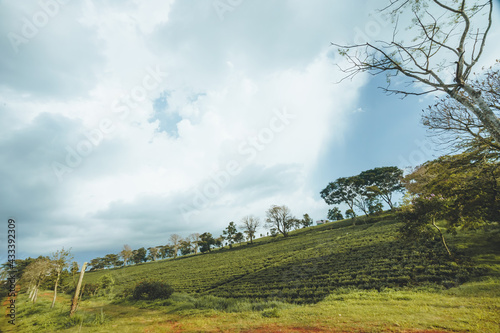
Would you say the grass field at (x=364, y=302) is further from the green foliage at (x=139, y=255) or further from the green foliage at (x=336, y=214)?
the green foliage at (x=139, y=255)

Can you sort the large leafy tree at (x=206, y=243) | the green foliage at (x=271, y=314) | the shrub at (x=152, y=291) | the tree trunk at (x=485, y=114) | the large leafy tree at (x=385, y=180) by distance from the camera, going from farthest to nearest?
the large leafy tree at (x=206, y=243), the large leafy tree at (x=385, y=180), the shrub at (x=152, y=291), the green foliage at (x=271, y=314), the tree trunk at (x=485, y=114)

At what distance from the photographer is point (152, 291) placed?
22.6 m

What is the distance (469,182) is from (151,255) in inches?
5042

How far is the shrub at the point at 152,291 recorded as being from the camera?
872 inches

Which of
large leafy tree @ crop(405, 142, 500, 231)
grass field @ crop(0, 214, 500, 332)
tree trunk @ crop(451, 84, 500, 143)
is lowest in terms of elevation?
grass field @ crop(0, 214, 500, 332)

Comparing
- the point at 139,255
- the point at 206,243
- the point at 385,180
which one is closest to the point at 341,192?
the point at 385,180

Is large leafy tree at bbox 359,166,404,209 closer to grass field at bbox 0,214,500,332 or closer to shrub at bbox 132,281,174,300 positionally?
grass field at bbox 0,214,500,332

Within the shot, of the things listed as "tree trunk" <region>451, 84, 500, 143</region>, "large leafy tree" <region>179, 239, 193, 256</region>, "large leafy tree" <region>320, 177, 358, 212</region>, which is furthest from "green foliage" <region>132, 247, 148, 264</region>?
"tree trunk" <region>451, 84, 500, 143</region>

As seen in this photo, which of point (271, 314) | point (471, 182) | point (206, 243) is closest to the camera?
point (471, 182)

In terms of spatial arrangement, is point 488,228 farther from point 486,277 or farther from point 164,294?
point 164,294

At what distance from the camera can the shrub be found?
72.7ft

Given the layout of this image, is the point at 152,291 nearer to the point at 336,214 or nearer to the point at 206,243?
the point at 206,243

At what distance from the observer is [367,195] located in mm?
59500

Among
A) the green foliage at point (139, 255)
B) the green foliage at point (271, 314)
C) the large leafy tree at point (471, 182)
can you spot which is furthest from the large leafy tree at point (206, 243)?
the large leafy tree at point (471, 182)
